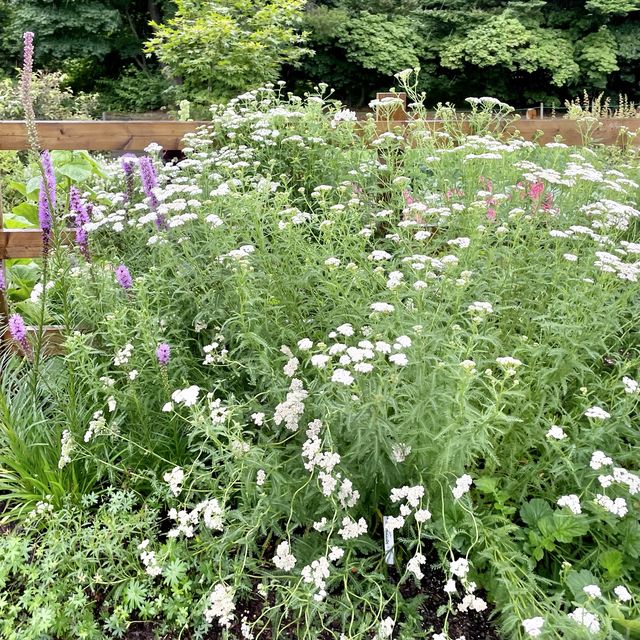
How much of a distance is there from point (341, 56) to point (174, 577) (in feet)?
71.2

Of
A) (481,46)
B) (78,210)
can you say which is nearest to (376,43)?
(481,46)

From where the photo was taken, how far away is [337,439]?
2.17 metres

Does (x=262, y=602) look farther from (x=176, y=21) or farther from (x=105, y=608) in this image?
(x=176, y=21)

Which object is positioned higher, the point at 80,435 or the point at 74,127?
the point at 74,127

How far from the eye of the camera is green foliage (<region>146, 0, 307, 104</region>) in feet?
30.3

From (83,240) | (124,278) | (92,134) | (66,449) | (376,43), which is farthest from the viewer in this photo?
(376,43)

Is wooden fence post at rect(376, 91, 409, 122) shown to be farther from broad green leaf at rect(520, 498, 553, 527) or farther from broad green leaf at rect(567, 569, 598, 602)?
broad green leaf at rect(567, 569, 598, 602)

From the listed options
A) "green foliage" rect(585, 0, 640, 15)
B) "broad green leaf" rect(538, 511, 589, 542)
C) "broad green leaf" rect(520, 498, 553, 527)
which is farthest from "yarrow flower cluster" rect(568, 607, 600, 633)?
"green foliage" rect(585, 0, 640, 15)

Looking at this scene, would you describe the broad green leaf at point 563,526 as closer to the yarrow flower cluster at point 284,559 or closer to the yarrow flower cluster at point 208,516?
the yarrow flower cluster at point 284,559

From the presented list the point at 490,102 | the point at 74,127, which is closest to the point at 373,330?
the point at 490,102

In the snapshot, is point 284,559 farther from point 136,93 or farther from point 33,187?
point 136,93

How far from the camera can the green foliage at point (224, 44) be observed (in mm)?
9250

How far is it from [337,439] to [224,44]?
8.75 m

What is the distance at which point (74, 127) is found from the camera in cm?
363
